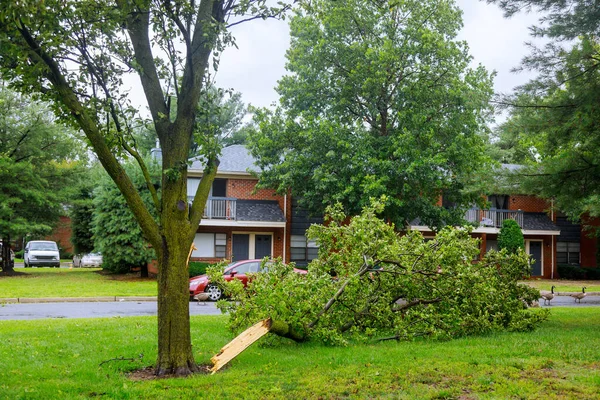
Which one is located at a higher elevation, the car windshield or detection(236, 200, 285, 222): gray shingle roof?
detection(236, 200, 285, 222): gray shingle roof

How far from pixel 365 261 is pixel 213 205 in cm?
1883

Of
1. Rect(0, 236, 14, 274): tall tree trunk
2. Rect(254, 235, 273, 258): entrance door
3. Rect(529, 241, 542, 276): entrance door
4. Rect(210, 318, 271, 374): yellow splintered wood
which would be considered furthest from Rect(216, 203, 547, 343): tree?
Rect(529, 241, 542, 276): entrance door

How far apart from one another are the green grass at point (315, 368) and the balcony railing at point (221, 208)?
1739cm

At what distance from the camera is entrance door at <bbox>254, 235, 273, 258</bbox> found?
1160 inches

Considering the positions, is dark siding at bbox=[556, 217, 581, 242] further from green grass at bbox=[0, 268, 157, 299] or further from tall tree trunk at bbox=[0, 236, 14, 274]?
tall tree trunk at bbox=[0, 236, 14, 274]

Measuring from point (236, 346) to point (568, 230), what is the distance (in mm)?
32210

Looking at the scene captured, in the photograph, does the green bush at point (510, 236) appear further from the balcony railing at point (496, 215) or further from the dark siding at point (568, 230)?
the dark siding at point (568, 230)

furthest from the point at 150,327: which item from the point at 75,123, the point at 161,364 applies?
the point at 75,123

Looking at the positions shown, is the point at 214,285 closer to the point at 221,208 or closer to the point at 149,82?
the point at 221,208

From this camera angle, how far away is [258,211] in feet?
94.5

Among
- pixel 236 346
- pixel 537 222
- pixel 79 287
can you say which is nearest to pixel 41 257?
pixel 79 287

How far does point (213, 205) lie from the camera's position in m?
A: 28.0

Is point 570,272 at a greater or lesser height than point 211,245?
lesser

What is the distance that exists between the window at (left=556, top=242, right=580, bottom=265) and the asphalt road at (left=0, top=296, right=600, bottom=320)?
25.1 meters
